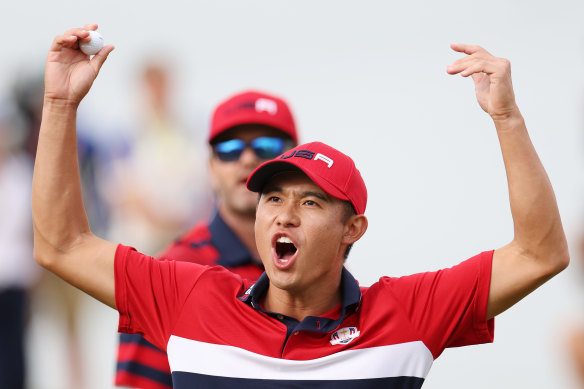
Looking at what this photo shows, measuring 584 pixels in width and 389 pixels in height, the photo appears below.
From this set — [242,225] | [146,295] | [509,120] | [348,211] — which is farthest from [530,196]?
[242,225]

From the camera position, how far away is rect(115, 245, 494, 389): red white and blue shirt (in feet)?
9.95

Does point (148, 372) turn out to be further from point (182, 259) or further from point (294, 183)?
point (294, 183)

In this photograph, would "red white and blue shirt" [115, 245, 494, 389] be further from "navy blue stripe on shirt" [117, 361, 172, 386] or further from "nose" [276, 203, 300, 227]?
"navy blue stripe on shirt" [117, 361, 172, 386]

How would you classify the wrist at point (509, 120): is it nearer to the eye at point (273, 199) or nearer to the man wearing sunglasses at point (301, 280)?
the man wearing sunglasses at point (301, 280)

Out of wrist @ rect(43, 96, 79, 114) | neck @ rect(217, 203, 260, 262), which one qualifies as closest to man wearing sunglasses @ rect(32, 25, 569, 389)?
wrist @ rect(43, 96, 79, 114)

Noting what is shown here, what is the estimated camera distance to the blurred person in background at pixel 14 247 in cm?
571

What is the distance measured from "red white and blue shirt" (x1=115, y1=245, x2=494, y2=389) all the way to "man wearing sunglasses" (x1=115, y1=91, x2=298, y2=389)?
27.9 inches

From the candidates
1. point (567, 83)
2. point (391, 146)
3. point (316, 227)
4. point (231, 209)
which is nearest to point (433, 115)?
point (391, 146)

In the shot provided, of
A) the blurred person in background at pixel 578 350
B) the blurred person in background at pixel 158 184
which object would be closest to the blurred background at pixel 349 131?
the blurred person in background at pixel 158 184

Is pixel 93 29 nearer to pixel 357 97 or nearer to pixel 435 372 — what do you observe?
pixel 435 372

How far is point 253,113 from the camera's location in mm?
4445

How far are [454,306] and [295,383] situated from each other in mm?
516

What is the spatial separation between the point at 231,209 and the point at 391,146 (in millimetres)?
4269

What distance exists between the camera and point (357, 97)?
8852 millimetres
